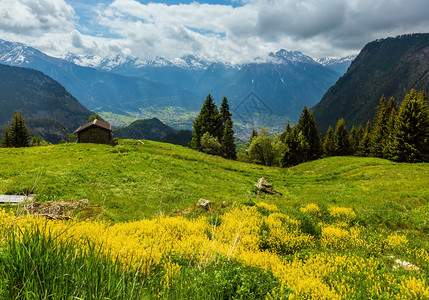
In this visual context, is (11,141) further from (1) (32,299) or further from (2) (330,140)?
(2) (330,140)

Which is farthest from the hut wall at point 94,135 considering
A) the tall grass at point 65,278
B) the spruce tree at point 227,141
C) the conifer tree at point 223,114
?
the tall grass at point 65,278

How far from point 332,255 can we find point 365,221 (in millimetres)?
5355

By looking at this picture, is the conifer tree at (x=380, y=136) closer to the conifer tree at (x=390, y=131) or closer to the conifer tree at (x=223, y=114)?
the conifer tree at (x=390, y=131)

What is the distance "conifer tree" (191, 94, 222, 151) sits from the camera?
66.7 metres

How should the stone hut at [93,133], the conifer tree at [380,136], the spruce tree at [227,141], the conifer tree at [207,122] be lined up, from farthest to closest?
the conifer tree at [207,122] → the spruce tree at [227,141] → the conifer tree at [380,136] → the stone hut at [93,133]

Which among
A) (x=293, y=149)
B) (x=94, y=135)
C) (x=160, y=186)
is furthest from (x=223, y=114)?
(x=160, y=186)

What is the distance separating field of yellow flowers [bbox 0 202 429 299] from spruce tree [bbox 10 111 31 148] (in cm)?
7576

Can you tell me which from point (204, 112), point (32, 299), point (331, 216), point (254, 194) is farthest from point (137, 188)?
point (204, 112)

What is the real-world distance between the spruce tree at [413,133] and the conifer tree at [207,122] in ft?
144

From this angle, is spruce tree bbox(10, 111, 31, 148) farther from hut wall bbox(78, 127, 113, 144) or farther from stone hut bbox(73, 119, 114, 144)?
hut wall bbox(78, 127, 113, 144)

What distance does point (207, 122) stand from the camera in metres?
67.6

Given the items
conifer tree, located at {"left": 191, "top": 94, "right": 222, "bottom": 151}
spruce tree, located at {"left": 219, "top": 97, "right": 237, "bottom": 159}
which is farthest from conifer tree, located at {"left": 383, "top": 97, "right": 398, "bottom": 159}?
conifer tree, located at {"left": 191, "top": 94, "right": 222, "bottom": 151}

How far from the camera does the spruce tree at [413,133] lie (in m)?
42.7

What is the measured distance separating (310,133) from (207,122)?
33004 mm
